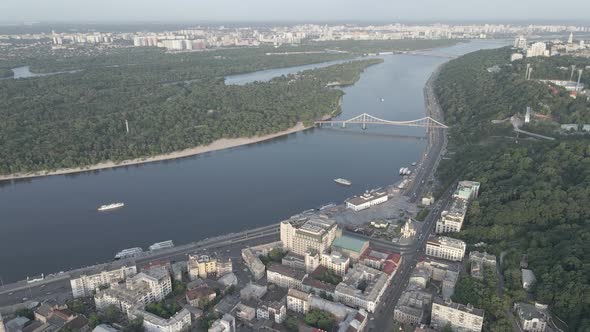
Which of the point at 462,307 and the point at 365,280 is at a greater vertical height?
the point at 462,307

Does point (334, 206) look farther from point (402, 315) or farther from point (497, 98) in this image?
point (497, 98)

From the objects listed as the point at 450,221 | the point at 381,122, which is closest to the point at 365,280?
the point at 450,221

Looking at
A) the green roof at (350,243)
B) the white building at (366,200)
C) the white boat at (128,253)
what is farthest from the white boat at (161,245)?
the white building at (366,200)

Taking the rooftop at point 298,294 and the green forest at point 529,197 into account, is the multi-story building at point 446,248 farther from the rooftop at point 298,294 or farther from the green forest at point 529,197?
the rooftop at point 298,294

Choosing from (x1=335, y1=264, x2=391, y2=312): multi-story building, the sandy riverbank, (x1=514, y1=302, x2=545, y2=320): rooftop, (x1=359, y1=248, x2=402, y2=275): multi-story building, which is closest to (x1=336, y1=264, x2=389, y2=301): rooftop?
(x1=335, y1=264, x2=391, y2=312): multi-story building

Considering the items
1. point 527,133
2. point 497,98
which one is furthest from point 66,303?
point 497,98

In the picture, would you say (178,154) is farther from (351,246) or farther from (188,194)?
(351,246)
